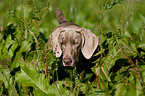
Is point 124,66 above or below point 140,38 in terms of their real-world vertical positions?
below

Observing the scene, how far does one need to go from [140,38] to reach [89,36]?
Answer: 2.34 ft

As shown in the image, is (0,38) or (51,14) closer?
(0,38)

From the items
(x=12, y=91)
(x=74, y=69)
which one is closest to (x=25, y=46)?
(x=74, y=69)

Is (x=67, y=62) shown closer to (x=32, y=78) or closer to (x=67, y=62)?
(x=67, y=62)

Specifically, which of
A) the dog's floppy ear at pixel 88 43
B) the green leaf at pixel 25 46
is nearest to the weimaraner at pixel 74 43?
the dog's floppy ear at pixel 88 43

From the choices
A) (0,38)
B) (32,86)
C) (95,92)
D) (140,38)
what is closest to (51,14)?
(0,38)

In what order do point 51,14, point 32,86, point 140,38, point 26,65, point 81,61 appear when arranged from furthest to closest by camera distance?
Result: point 51,14
point 81,61
point 140,38
point 26,65
point 32,86

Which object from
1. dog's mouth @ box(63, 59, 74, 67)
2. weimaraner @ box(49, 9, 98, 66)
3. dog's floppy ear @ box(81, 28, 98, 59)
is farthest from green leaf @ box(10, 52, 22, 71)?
dog's floppy ear @ box(81, 28, 98, 59)

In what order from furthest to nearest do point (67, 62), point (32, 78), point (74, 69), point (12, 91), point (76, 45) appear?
point (76, 45)
point (67, 62)
point (74, 69)
point (32, 78)
point (12, 91)

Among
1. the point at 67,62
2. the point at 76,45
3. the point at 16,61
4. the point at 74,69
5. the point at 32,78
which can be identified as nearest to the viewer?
the point at 32,78

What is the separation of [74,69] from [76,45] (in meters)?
0.58

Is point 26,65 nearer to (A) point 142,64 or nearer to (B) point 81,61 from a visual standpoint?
(B) point 81,61

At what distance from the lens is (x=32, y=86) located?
2.37 meters

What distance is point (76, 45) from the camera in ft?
10.2
